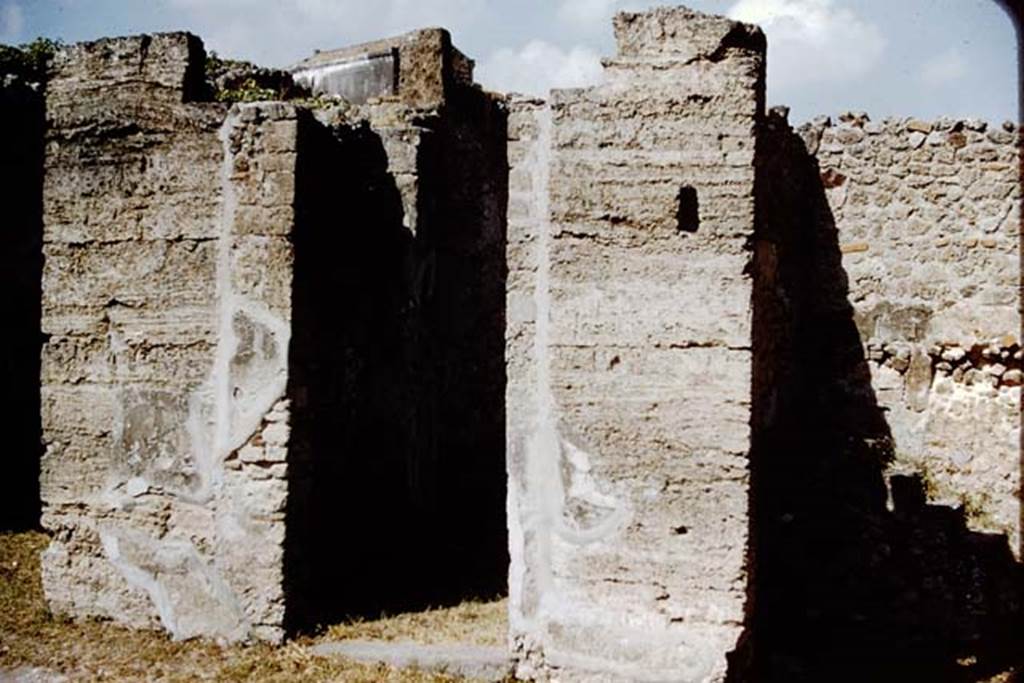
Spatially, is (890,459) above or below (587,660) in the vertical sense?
above

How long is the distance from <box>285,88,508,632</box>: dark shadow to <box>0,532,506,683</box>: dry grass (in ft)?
0.88

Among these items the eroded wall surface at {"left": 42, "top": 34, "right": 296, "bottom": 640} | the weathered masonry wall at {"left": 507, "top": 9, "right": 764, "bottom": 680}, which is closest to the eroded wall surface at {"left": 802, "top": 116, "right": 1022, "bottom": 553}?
the weathered masonry wall at {"left": 507, "top": 9, "right": 764, "bottom": 680}

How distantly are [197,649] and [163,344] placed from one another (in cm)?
168

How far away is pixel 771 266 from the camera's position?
5.92m

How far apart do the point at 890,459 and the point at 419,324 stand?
3.85m

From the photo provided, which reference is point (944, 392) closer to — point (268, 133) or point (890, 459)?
point (890, 459)

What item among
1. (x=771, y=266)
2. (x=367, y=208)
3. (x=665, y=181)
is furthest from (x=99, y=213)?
(x=771, y=266)

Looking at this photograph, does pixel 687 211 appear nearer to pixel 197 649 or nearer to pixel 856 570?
pixel 856 570

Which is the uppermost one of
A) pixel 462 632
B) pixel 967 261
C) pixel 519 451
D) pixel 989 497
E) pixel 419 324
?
pixel 967 261

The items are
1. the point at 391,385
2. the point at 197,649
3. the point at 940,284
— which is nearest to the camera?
the point at 197,649

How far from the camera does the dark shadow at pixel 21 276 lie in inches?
358

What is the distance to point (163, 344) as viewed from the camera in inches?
210

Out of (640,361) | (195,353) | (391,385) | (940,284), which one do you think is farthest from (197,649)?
(940,284)

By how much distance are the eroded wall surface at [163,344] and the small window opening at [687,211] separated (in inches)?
Answer: 84.5
